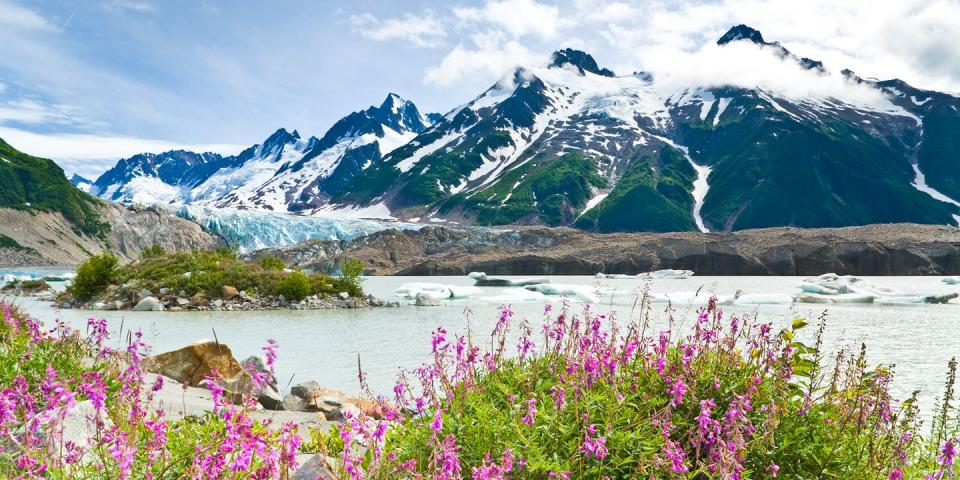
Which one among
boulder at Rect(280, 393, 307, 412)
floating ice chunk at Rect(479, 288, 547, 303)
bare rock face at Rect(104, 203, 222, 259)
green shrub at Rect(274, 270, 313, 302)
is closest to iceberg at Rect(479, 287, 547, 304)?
floating ice chunk at Rect(479, 288, 547, 303)

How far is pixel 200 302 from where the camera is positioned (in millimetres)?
36094

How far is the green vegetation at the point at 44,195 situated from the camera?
5994 inches

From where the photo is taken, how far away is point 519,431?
13.5 ft

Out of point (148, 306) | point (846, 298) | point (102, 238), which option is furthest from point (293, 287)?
point (102, 238)

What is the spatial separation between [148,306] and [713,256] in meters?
80.4

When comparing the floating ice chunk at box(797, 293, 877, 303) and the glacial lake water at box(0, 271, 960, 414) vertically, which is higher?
the floating ice chunk at box(797, 293, 877, 303)

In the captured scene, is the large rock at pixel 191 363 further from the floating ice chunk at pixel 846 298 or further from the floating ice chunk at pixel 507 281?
the floating ice chunk at pixel 507 281

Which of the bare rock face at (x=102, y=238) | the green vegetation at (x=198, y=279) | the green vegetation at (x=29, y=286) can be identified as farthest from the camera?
the bare rock face at (x=102, y=238)

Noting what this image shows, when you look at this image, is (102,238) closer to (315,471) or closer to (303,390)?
(303,390)

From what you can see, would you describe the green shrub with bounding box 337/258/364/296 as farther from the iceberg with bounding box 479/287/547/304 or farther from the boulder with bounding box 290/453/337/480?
the boulder with bounding box 290/453/337/480

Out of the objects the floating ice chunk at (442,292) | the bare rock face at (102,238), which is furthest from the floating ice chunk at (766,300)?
the bare rock face at (102,238)

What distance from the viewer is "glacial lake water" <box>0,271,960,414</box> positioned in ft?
49.6

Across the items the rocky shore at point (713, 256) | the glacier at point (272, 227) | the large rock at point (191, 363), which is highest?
the glacier at point (272, 227)

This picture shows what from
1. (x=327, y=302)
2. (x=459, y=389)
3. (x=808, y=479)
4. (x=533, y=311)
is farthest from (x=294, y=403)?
(x=327, y=302)
